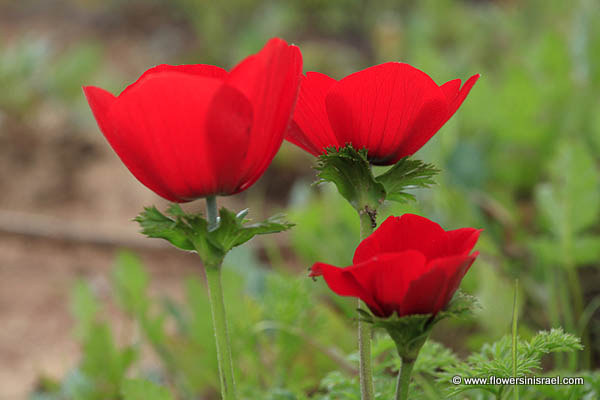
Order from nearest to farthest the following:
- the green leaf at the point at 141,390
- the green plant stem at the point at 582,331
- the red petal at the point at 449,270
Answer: the red petal at the point at 449,270 < the green leaf at the point at 141,390 < the green plant stem at the point at 582,331

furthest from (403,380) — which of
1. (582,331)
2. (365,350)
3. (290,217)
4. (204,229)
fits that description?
(290,217)

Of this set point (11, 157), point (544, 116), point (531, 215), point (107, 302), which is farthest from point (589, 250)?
point (11, 157)

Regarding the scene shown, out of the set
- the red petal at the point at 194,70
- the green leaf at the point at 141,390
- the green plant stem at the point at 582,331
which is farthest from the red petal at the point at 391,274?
the green plant stem at the point at 582,331

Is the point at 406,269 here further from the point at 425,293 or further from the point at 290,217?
the point at 290,217

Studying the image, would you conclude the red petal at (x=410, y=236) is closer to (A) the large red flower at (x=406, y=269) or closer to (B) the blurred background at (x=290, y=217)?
(A) the large red flower at (x=406, y=269)

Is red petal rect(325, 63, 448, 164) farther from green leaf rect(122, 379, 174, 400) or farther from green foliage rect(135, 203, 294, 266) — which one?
green leaf rect(122, 379, 174, 400)

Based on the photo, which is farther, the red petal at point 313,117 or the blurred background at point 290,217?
the blurred background at point 290,217

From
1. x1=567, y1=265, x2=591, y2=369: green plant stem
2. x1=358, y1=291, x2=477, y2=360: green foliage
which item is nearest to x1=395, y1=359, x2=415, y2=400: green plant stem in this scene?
x1=358, y1=291, x2=477, y2=360: green foliage
